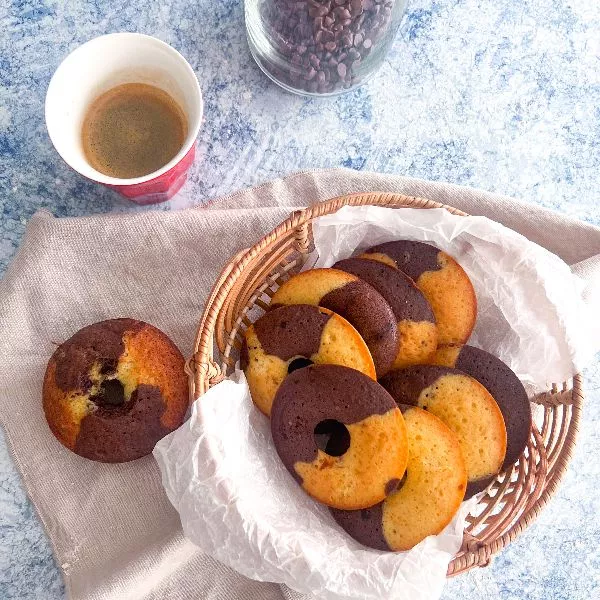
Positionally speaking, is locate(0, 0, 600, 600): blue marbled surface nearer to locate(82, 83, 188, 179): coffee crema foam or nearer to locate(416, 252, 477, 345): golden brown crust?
locate(82, 83, 188, 179): coffee crema foam

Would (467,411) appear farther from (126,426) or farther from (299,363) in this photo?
(126,426)

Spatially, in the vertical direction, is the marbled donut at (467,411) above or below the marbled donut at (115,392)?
above

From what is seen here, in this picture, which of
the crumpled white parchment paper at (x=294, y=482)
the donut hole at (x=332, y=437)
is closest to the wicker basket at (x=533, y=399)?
the crumpled white parchment paper at (x=294, y=482)

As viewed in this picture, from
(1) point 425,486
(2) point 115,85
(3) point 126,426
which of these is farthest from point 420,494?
(2) point 115,85

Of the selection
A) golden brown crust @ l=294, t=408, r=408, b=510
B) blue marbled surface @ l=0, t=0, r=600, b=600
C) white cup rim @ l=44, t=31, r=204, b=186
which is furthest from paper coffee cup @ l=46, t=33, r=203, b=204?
golden brown crust @ l=294, t=408, r=408, b=510

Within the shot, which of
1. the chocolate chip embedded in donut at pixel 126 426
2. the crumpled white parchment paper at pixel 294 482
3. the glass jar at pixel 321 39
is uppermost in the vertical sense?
the glass jar at pixel 321 39

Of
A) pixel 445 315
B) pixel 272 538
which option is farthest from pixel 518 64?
pixel 272 538

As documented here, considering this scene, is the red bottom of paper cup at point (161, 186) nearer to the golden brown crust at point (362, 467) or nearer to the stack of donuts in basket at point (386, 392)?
the stack of donuts in basket at point (386, 392)
